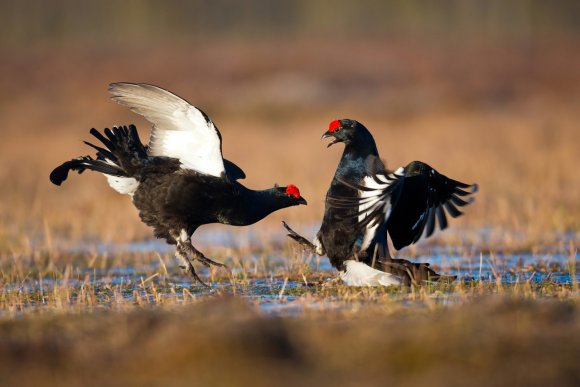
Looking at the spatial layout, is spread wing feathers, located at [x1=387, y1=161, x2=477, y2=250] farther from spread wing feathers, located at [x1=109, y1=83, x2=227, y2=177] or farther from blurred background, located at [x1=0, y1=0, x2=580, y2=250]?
blurred background, located at [x1=0, y1=0, x2=580, y2=250]

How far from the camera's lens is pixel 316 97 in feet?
105

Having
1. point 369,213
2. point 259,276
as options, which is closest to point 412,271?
point 369,213

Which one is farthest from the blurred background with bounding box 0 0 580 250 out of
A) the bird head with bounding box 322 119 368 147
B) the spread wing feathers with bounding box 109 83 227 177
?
the bird head with bounding box 322 119 368 147

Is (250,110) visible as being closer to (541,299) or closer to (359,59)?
(359,59)

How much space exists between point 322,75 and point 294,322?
99.3 feet

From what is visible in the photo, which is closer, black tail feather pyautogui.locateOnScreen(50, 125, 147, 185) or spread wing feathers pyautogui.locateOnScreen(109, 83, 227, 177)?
spread wing feathers pyautogui.locateOnScreen(109, 83, 227, 177)

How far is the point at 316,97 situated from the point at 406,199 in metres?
24.6

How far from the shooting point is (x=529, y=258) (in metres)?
9.07

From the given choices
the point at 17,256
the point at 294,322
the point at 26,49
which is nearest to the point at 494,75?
the point at 26,49

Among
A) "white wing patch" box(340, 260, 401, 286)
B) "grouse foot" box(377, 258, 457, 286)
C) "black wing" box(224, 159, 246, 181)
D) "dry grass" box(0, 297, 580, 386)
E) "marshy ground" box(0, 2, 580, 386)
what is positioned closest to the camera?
"dry grass" box(0, 297, 580, 386)

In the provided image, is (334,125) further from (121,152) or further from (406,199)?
(121,152)

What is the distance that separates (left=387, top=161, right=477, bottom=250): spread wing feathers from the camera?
7555 mm

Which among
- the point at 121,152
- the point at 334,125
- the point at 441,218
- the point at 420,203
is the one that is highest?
the point at 334,125

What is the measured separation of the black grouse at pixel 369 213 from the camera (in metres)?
7.06
